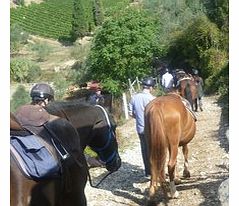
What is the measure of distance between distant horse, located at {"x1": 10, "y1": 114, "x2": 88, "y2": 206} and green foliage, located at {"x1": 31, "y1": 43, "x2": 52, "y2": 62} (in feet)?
185

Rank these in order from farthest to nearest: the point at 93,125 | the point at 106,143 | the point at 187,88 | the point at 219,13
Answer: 1. the point at 219,13
2. the point at 187,88
3. the point at 106,143
4. the point at 93,125

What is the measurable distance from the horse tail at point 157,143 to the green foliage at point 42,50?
54.7 m

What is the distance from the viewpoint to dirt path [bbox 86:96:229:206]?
6.24 metres

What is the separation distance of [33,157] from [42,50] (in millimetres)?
59431

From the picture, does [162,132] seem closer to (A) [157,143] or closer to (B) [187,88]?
(A) [157,143]

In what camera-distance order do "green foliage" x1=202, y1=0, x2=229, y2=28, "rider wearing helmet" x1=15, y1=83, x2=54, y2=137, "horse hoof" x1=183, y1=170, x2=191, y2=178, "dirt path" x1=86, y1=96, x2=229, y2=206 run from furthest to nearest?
"green foliage" x1=202, y1=0, x2=229, y2=28, "horse hoof" x1=183, y1=170, x2=191, y2=178, "dirt path" x1=86, y1=96, x2=229, y2=206, "rider wearing helmet" x1=15, y1=83, x2=54, y2=137

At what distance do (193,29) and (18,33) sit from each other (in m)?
44.2

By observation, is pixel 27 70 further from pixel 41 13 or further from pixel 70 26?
pixel 41 13

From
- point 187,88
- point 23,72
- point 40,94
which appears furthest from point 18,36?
point 40,94

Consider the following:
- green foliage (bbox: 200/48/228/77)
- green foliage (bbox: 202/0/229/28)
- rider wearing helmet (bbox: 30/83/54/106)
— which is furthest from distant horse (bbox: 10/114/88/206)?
green foliage (bbox: 202/0/229/28)

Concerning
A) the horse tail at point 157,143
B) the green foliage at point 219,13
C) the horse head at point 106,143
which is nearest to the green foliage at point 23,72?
the green foliage at point 219,13

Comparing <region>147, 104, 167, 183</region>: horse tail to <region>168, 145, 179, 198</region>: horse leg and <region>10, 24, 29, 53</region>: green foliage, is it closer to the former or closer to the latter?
<region>168, 145, 179, 198</region>: horse leg

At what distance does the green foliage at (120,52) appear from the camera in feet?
61.1

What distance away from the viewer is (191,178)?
280 inches
